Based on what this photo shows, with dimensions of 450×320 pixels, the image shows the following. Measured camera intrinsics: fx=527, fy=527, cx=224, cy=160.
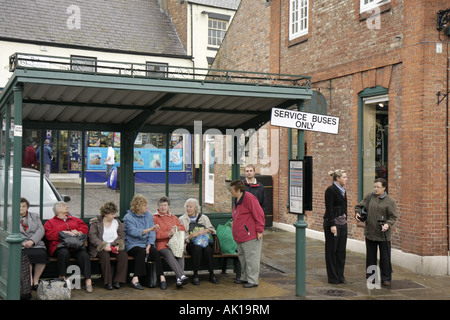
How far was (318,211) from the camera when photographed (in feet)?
43.1

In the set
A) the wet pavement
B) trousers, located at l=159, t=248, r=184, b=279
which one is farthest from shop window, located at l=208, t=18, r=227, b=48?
trousers, located at l=159, t=248, r=184, b=279

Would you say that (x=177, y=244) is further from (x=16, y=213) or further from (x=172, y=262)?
(x=16, y=213)

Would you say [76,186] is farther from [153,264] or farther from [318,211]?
[318,211]

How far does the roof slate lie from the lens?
81.8 feet

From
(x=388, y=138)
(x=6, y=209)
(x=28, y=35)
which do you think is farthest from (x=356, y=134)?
(x=28, y=35)

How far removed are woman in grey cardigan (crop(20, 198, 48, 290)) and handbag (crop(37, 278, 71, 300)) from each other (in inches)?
21.7

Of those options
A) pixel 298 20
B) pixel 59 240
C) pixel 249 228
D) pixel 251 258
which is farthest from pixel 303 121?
pixel 298 20

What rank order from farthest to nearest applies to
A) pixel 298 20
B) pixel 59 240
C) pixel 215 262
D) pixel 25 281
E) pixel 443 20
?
pixel 298 20, pixel 443 20, pixel 215 262, pixel 59 240, pixel 25 281

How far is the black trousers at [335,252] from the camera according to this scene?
28.7 ft

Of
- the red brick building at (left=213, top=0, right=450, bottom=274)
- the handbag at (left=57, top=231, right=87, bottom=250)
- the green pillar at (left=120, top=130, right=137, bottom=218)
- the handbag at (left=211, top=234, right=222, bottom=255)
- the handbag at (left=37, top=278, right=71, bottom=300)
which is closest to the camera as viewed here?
the handbag at (left=37, top=278, right=71, bottom=300)

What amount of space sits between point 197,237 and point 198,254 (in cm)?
30

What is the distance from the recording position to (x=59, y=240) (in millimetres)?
7828

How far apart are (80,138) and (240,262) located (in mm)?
3532

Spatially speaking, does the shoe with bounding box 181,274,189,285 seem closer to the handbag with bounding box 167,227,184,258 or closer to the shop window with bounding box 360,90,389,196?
the handbag with bounding box 167,227,184,258
